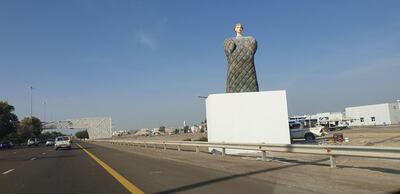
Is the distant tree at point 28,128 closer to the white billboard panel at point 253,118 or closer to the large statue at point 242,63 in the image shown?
the large statue at point 242,63

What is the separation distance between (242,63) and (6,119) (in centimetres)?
10967

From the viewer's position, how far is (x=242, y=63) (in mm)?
37156

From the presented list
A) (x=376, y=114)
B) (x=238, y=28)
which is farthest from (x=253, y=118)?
(x=376, y=114)

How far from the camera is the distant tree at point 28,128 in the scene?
169775 millimetres

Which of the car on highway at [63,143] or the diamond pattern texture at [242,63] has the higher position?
the diamond pattern texture at [242,63]

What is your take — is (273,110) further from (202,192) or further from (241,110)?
(202,192)

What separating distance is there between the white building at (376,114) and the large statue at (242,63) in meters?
94.2

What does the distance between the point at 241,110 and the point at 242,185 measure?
17.9 metres

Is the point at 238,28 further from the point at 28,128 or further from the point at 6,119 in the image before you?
the point at 28,128

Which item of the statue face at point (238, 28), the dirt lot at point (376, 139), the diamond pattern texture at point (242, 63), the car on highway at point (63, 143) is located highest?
the statue face at point (238, 28)

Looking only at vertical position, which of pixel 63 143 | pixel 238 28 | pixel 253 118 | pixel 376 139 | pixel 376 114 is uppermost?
pixel 238 28

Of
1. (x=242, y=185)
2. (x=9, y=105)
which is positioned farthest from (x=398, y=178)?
(x=9, y=105)

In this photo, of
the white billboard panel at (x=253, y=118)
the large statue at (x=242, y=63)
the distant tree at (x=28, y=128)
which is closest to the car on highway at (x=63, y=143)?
the large statue at (x=242, y=63)

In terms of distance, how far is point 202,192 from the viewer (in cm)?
1172
